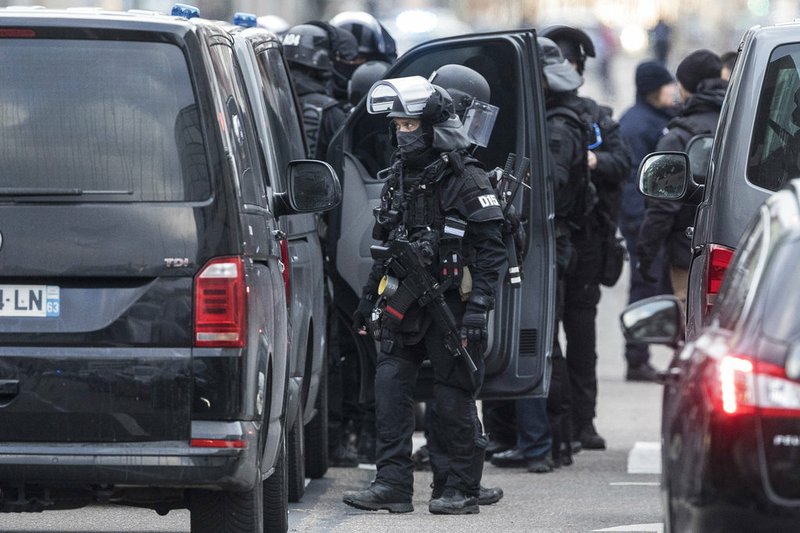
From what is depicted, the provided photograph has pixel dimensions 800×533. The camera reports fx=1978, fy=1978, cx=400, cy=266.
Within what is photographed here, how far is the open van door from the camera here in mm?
9109

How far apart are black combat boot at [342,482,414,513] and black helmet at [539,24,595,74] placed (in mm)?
3568

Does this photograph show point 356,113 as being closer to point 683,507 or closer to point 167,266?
point 167,266

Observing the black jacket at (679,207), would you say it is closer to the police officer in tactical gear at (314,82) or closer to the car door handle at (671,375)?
the police officer in tactical gear at (314,82)

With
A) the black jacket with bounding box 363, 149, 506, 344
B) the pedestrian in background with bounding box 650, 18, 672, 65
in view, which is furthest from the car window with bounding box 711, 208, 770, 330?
the pedestrian in background with bounding box 650, 18, 672, 65

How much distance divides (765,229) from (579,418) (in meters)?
6.24

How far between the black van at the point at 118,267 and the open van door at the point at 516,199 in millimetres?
3067

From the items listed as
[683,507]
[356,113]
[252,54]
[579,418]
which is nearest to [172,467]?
[683,507]

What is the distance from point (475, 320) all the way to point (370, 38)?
14.3 ft

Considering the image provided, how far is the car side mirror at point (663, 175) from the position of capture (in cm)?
838

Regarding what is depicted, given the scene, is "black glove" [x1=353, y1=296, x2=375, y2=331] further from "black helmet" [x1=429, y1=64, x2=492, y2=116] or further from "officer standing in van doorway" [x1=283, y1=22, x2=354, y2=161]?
"officer standing in van doorway" [x1=283, y1=22, x2=354, y2=161]

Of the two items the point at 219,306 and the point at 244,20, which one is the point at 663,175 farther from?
the point at 219,306

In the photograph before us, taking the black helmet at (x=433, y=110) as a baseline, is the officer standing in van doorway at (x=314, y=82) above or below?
below

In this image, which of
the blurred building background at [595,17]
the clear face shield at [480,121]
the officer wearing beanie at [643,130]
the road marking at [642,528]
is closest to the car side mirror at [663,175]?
the clear face shield at [480,121]

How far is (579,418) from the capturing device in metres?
11.5
